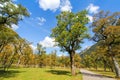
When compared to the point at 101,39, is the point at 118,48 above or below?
below

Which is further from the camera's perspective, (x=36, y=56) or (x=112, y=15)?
(x=36, y=56)

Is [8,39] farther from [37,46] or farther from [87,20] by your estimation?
[37,46]

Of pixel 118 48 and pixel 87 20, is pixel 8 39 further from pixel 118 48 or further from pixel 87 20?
pixel 118 48

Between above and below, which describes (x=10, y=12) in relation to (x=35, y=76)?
above

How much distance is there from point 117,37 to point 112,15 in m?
4.79

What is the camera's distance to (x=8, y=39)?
1330 inches

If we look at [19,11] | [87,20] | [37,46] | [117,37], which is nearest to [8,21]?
[19,11]

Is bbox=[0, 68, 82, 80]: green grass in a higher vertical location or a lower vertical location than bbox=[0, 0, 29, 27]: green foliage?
lower

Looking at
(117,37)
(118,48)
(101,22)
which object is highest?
(101,22)

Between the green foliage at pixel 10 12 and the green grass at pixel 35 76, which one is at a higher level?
the green foliage at pixel 10 12

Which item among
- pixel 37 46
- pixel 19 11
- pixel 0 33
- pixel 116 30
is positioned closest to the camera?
pixel 19 11

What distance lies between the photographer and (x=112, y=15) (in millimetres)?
34656

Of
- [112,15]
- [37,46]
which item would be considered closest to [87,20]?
[112,15]

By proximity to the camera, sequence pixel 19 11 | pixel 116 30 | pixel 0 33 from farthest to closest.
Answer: pixel 116 30, pixel 0 33, pixel 19 11
